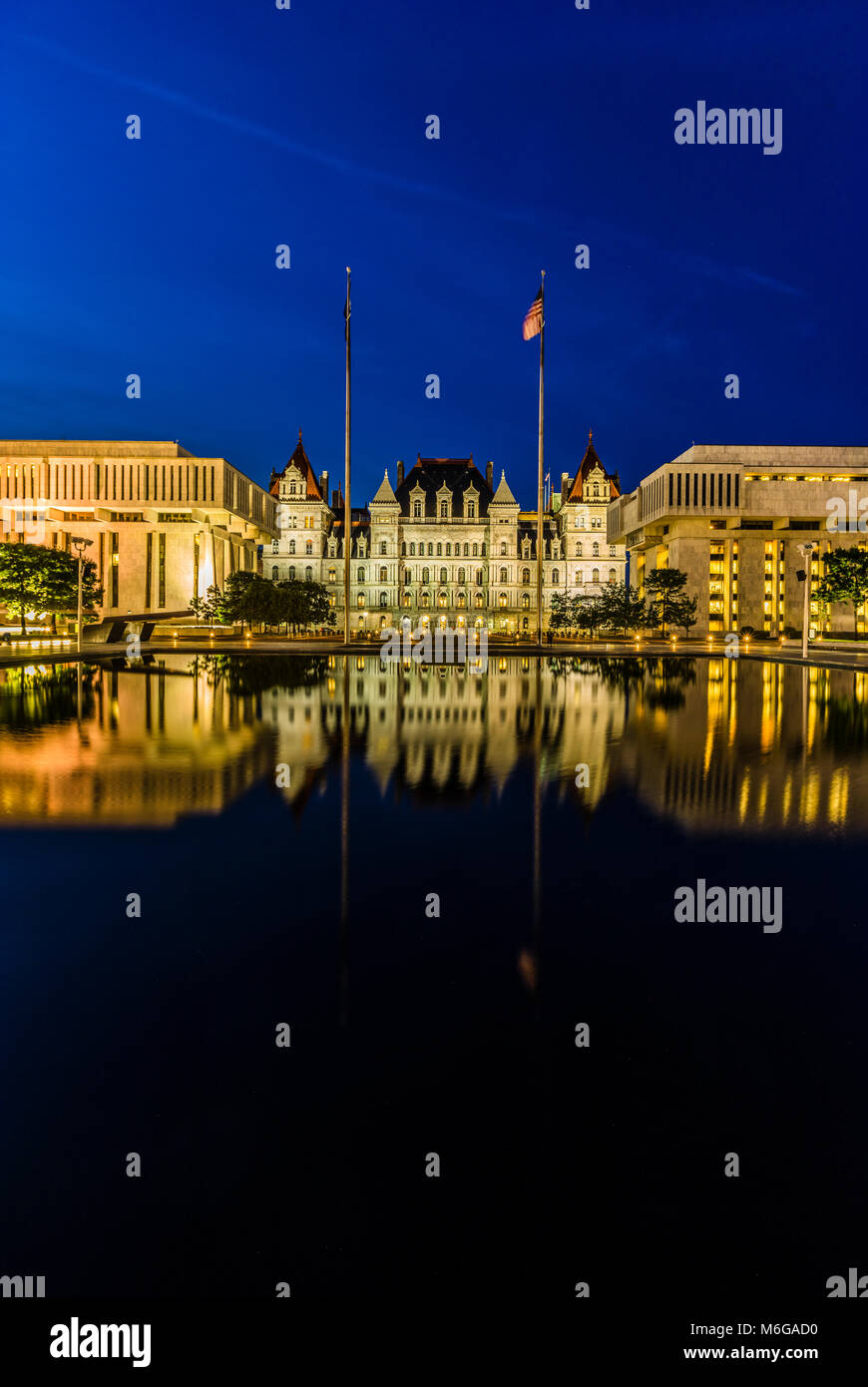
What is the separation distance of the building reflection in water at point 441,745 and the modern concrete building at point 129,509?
63.2 metres

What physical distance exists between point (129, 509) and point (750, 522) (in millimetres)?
70089

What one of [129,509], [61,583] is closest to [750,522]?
[129,509]

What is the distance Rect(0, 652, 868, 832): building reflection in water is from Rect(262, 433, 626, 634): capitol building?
270 feet

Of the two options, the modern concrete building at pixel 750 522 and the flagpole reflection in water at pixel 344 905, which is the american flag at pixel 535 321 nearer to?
the flagpole reflection in water at pixel 344 905

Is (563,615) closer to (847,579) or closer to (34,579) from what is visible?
(847,579)

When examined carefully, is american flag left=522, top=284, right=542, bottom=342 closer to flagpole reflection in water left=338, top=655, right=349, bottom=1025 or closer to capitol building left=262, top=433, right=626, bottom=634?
flagpole reflection in water left=338, top=655, right=349, bottom=1025

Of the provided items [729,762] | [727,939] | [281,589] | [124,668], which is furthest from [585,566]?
[727,939]

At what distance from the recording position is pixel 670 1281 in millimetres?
3291

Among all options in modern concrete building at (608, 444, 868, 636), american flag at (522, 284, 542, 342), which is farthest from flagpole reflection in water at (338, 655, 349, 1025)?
modern concrete building at (608, 444, 868, 636)

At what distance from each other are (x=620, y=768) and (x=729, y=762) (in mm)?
2068

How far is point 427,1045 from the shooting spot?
15.3 feet

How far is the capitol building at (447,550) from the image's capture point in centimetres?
11094

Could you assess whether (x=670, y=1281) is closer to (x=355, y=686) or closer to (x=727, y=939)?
(x=727, y=939)

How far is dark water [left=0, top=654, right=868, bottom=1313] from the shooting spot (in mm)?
3406
